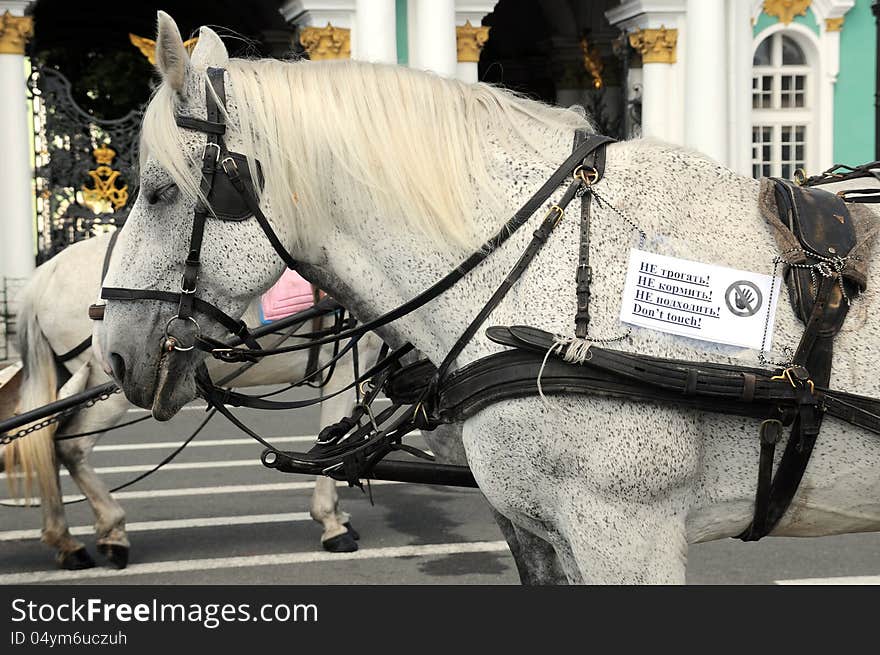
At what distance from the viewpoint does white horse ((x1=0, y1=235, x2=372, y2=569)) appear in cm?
586

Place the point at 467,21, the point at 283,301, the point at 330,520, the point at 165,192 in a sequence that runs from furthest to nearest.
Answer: the point at 467,21 < the point at 330,520 < the point at 283,301 < the point at 165,192

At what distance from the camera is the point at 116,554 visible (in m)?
5.96

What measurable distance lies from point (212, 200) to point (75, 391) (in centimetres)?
368

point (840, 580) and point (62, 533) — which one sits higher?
point (62, 533)

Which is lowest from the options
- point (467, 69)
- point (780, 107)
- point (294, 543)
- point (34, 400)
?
point (294, 543)

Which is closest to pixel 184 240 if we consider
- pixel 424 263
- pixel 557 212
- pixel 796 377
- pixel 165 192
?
pixel 165 192

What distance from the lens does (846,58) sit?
66.1 feet

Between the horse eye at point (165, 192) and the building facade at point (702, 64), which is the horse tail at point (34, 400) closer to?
the horse eye at point (165, 192)

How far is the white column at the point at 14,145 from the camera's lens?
646 inches

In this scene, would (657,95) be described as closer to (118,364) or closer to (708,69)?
(708,69)

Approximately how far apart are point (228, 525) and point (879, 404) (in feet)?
16.4

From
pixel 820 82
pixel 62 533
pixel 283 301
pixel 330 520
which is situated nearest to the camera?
pixel 283 301

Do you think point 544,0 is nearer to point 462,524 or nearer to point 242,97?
point 462,524

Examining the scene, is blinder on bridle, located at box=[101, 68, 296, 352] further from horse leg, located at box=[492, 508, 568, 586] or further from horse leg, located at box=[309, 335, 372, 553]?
horse leg, located at box=[309, 335, 372, 553]
